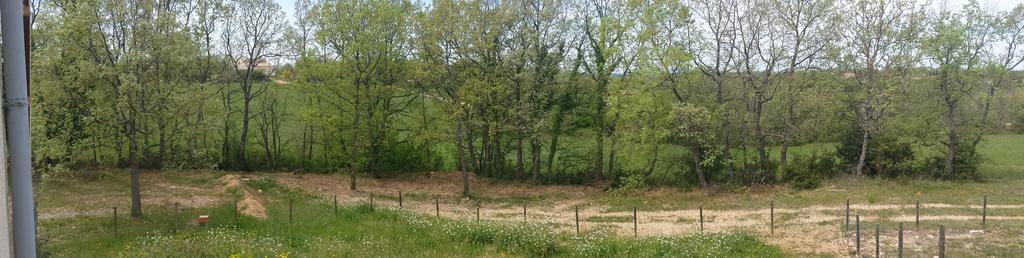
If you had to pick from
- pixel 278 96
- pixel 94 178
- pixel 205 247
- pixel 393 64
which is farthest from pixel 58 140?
pixel 278 96

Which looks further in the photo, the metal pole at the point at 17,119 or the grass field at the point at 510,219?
the grass field at the point at 510,219

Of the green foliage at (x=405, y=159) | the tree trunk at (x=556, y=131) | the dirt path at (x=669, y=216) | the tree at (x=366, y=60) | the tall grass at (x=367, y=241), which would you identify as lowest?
the dirt path at (x=669, y=216)

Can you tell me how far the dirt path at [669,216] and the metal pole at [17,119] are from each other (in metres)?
15.9

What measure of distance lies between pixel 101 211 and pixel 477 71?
1596 cm

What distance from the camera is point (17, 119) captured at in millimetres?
2148

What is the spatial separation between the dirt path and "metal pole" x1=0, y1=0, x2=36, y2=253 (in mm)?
15851

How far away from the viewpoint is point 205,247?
41.5ft

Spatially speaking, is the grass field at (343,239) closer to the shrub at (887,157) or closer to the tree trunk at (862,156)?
the tree trunk at (862,156)

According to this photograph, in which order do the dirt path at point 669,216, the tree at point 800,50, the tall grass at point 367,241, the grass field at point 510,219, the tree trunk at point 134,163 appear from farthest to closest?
the tree at point 800,50
the tree trunk at point 134,163
the dirt path at point 669,216
the grass field at point 510,219
the tall grass at point 367,241

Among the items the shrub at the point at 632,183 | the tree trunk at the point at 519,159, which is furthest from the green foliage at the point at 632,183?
the tree trunk at the point at 519,159

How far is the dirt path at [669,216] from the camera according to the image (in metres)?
16.7

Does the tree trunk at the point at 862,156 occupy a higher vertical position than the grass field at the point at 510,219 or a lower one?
higher

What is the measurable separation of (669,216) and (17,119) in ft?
71.3

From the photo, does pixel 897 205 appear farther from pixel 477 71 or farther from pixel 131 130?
pixel 131 130
